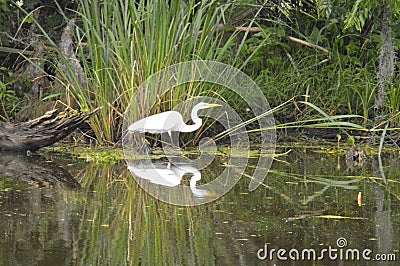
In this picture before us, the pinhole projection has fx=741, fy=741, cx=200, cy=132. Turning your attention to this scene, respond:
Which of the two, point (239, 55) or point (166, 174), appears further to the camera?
point (239, 55)

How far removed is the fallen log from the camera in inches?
187

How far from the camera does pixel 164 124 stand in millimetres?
4828

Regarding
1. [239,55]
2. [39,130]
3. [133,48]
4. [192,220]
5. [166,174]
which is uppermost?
[239,55]

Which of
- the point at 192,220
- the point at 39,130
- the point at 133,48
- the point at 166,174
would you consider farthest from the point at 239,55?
the point at 192,220

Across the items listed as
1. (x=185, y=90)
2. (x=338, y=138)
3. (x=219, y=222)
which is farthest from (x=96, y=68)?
(x=219, y=222)

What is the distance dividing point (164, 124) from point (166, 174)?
2.55 ft

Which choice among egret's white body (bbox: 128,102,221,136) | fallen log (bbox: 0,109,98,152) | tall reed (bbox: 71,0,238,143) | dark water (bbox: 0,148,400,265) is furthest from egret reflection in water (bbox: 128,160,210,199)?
tall reed (bbox: 71,0,238,143)

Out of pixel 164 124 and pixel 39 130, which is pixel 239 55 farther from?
pixel 39 130

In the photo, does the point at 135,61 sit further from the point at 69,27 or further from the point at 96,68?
the point at 69,27

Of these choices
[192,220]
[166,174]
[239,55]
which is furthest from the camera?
[239,55]

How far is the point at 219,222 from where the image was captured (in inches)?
114

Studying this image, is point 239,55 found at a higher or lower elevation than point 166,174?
higher

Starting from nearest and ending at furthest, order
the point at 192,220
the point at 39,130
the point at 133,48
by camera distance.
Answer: the point at 192,220, the point at 39,130, the point at 133,48

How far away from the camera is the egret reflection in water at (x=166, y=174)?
3663 millimetres
